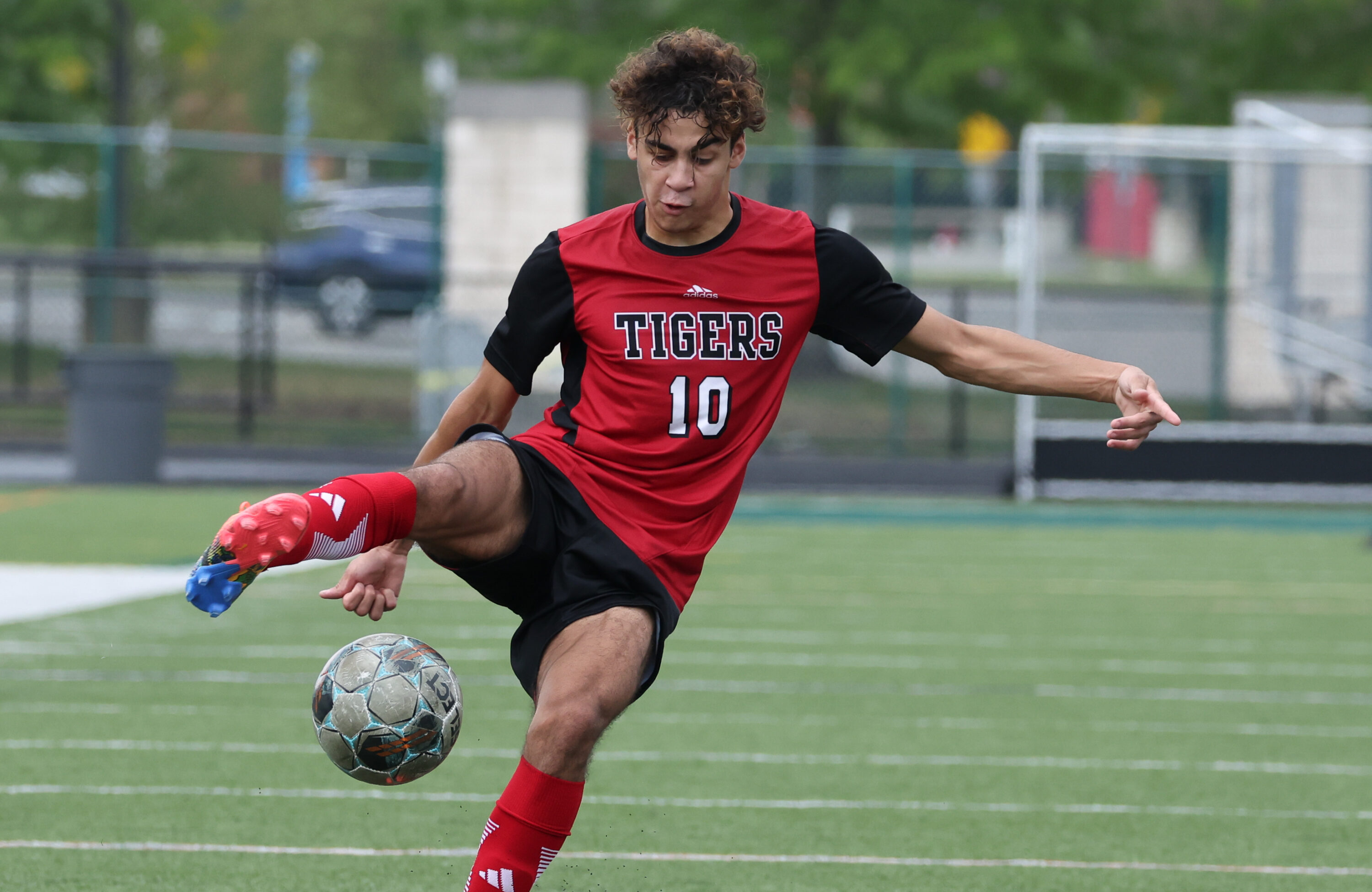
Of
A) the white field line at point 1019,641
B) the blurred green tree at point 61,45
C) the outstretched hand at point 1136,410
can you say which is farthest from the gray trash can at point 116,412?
the outstretched hand at point 1136,410

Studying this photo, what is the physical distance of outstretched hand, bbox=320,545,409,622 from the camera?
4438mm

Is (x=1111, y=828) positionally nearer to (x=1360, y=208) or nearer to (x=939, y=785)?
(x=939, y=785)

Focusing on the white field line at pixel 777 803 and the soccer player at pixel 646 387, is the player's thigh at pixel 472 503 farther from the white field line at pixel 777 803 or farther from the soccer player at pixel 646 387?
the white field line at pixel 777 803

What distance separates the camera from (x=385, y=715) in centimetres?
443

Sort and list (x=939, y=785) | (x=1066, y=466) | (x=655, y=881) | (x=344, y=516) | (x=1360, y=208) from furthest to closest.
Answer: (x=1360, y=208), (x=1066, y=466), (x=939, y=785), (x=655, y=881), (x=344, y=516)

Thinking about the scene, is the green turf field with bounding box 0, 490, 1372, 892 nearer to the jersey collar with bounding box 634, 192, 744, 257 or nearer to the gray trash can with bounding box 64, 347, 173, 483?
the jersey collar with bounding box 634, 192, 744, 257

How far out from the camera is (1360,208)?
20.4 meters

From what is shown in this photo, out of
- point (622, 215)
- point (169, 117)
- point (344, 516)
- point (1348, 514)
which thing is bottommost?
point (1348, 514)

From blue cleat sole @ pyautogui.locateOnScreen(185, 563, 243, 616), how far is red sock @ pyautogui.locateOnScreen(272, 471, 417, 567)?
97mm

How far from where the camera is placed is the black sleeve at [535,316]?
457cm

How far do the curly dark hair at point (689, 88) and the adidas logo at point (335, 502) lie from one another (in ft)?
3.80

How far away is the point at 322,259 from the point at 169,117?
8.68m

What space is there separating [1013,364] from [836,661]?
4852 mm

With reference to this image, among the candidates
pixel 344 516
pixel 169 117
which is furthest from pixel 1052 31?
pixel 344 516
